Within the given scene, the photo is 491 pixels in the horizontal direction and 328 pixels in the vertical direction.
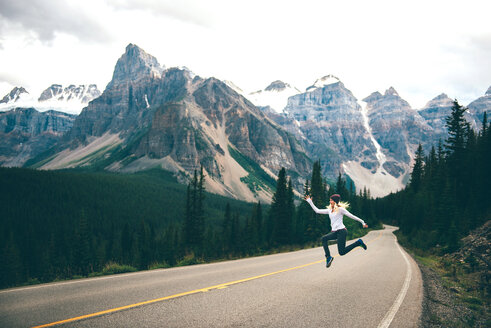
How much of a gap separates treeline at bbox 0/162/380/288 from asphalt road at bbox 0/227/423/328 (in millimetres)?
7820

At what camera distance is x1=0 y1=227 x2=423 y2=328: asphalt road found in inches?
248

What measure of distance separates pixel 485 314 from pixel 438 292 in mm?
1935

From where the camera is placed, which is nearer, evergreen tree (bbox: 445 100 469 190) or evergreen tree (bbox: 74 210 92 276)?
evergreen tree (bbox: 445 100 469 190)

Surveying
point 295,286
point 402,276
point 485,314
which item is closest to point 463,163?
point 402,276

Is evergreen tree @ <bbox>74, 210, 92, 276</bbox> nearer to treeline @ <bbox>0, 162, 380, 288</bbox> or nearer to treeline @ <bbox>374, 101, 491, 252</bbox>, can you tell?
treeline @ <bbox>0, 162, 380, 288</bbox>

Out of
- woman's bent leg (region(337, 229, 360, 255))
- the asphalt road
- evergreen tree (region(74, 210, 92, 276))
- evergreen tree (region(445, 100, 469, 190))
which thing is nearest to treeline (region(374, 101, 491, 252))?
evergreen tree (region(445, 100, 469, 190))

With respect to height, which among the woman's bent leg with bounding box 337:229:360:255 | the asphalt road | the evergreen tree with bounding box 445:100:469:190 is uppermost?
the evergreen tree with bounding box 445:100:469:190

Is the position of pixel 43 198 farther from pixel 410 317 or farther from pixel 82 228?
pixel 410 317

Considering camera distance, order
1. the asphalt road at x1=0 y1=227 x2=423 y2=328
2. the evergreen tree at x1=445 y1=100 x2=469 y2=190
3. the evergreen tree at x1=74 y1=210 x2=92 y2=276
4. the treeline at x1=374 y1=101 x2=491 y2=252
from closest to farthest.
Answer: the asphalt road at x1=0 y1=227 x2=423 y2=328, the treeline at x1=374 y1=101 x2=491 y2=252, the evergreen tree at x1=445 y1=100 x2=469 y2=190, the evergreen tree at x1=74 y1=210 x2=92 y2=276

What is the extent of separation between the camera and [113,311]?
6.57 m

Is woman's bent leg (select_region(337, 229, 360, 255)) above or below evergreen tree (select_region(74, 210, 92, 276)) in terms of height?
above

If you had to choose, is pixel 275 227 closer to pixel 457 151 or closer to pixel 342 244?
pixel 457 151

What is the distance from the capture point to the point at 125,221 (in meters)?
160

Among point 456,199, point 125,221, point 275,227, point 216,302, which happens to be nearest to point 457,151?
point 456,199
